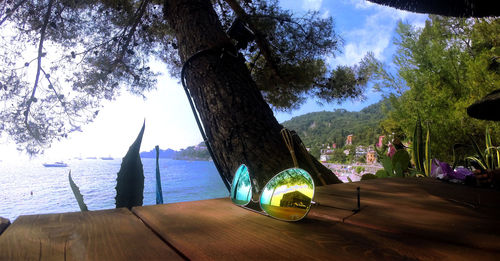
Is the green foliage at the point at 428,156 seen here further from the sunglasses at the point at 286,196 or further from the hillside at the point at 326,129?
the hillside at the point at 326,129

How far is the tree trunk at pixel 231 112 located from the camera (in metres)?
1.16

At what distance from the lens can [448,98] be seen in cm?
907

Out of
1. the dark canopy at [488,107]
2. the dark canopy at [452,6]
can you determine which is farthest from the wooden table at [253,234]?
the dark canopy at [452,6]

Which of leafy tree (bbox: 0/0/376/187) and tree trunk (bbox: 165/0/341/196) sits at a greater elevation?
leafy tree (bbox: 0/0/376/187)

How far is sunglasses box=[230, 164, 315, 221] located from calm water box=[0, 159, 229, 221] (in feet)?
18.5

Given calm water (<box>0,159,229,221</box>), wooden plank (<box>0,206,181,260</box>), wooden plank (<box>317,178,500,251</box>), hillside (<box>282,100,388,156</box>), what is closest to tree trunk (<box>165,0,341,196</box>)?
wooden plank (<box>317,178,500,251</box>)

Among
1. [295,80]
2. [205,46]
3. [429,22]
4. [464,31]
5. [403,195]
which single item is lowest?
[403,195]

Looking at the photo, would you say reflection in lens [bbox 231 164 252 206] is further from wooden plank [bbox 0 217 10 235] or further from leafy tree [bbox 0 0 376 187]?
leafy tree [bbox 0 0 376 187]

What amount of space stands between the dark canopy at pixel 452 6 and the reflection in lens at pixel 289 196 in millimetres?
1558

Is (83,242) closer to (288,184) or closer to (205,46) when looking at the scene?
(288,184)

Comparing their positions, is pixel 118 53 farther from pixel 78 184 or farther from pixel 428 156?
pixel 78 184

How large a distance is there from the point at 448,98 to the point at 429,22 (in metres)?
4.66

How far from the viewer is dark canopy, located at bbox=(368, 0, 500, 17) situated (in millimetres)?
1408

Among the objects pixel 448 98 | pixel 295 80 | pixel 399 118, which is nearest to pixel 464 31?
pixel 448 98
